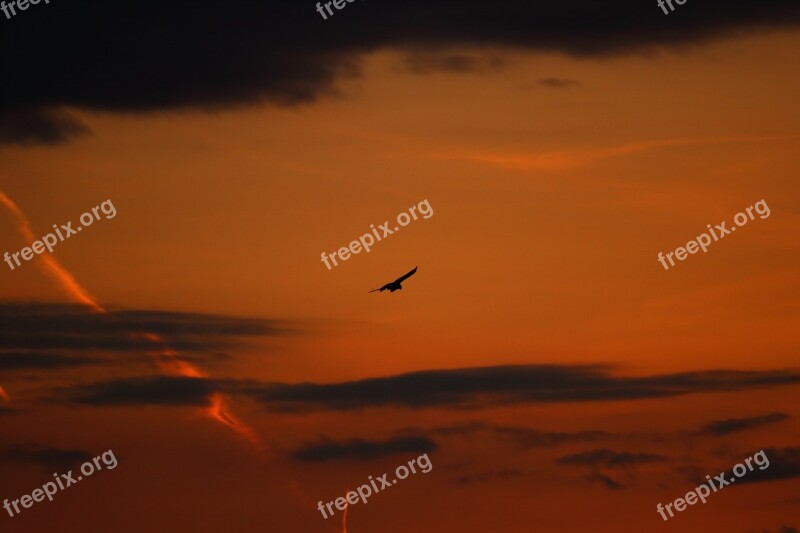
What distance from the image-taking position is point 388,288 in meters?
76.1
